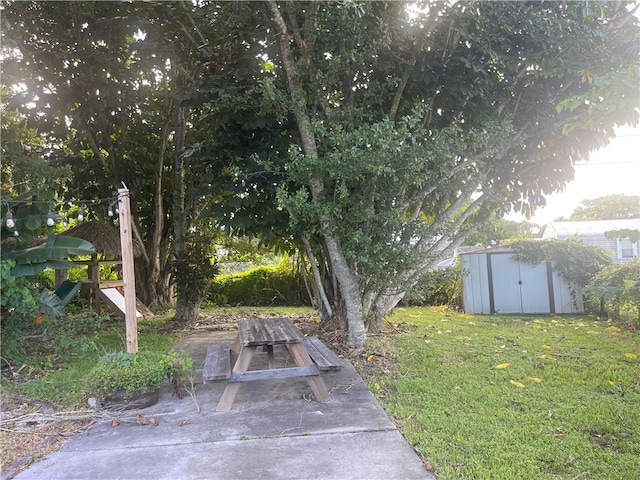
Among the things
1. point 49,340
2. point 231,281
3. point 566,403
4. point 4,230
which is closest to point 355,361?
point 566,403

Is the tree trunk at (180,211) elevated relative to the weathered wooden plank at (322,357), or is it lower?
elevated

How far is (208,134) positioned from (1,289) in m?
5.14

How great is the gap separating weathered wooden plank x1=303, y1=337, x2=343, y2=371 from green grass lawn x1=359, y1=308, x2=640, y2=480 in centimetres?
65

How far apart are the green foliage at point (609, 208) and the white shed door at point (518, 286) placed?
2407cm

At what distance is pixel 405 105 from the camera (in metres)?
7.63

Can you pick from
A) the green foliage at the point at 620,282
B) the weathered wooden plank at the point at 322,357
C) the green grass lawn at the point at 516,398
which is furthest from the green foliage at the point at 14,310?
the green foliage at the point at 620,282

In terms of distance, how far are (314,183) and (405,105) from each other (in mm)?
2504

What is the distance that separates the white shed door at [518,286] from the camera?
35.0ft

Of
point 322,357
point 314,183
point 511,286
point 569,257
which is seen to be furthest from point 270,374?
point 569,257

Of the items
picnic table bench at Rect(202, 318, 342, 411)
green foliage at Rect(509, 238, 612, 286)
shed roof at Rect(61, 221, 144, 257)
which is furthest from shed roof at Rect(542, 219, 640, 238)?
picnic table bench at Rect(202, 318, 342, 411)

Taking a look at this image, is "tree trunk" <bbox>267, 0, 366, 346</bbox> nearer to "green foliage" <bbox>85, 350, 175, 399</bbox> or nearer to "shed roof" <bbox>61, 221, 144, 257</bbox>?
"green foliage" <bbox>85, 350, 175, 399</bbox>

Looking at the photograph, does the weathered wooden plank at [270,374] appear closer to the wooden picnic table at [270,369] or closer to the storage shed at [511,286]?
the wooden picnic table at [270,369]

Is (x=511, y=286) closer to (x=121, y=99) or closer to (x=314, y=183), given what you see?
(x=314, y=183)

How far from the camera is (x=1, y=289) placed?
5055mm
